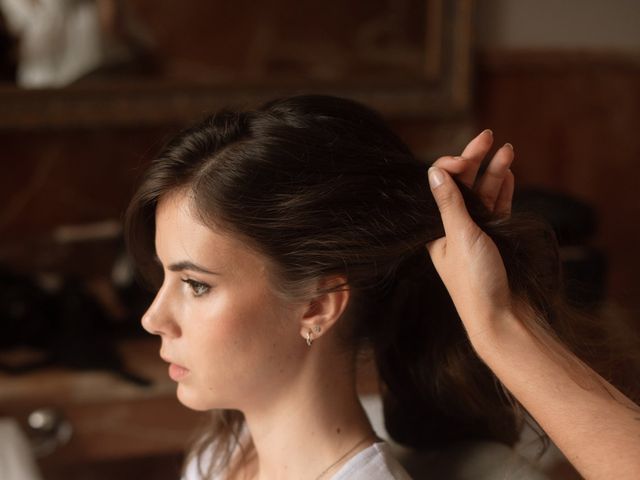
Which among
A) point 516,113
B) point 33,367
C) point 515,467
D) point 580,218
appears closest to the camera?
point 515,467

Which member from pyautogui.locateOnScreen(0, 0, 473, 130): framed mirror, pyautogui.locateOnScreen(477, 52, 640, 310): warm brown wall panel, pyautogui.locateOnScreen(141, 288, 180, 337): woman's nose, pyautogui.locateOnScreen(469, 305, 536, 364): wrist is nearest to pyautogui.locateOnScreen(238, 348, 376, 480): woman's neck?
pyautogui.locateOnScreen(141, 288, 180, 337): woman's nose

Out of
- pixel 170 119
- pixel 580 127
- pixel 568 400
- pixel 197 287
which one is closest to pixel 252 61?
pixel 170 119

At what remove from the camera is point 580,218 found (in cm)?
184

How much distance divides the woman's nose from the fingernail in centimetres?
30

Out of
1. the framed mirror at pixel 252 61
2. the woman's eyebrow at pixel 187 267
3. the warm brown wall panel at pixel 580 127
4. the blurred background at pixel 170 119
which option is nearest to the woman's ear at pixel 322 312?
the woman's eyebrow at pixel 187 267

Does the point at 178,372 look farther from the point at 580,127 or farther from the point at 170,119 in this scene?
the point at 580,127

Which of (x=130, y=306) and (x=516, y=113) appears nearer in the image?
(x=130, y=306)

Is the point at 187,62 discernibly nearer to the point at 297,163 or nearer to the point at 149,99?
the point at 149,99

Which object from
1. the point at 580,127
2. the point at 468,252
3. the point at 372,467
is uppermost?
the point at 468,252

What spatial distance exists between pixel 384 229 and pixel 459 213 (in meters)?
0.09

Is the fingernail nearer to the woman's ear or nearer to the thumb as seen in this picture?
the thumb

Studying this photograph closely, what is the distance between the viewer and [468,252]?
79cm

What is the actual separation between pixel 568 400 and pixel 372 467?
26 cm

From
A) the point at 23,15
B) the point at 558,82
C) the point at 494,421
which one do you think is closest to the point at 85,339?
the point at 23,15
